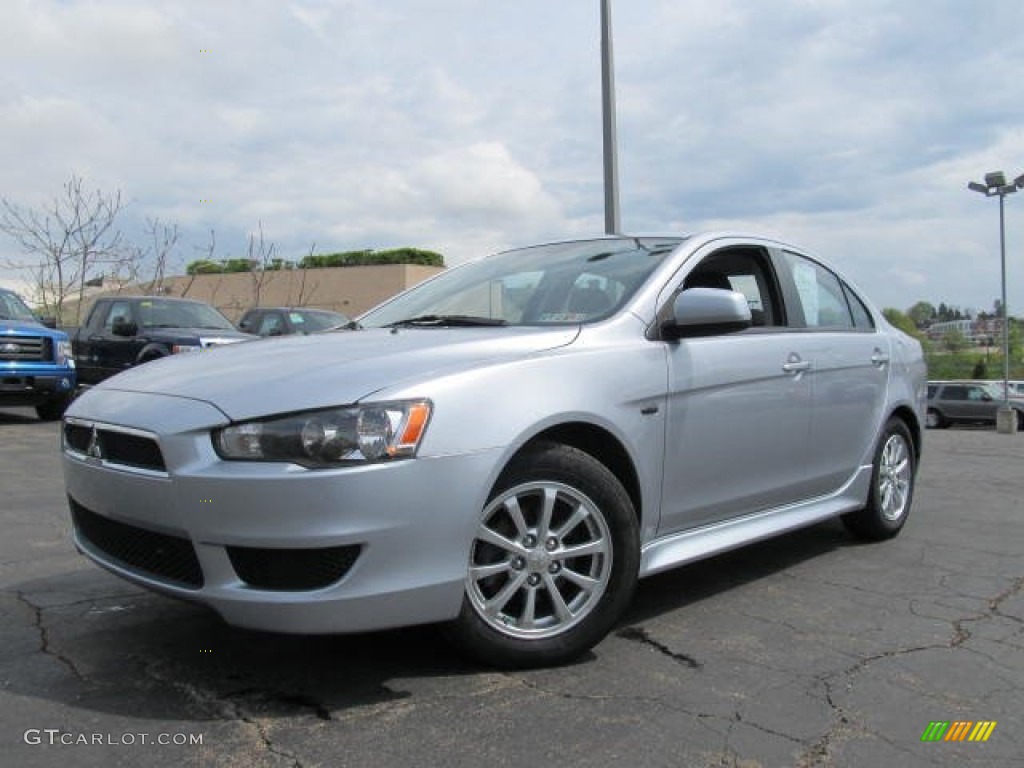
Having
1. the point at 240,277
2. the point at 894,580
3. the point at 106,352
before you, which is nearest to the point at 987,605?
the point at 894,580

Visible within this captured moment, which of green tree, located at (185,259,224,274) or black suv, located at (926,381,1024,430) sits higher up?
green tree, located at (185,259,224,274)

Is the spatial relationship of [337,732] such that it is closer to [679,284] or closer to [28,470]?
[679,284]

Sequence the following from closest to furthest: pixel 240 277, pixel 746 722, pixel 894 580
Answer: pixel 746 722 → pixel 894 580 → pixel 240 277

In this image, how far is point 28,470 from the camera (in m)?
7.48

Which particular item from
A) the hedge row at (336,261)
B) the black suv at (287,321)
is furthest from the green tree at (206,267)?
the black suv at (287,321)

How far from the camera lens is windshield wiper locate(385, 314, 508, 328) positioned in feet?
12.0

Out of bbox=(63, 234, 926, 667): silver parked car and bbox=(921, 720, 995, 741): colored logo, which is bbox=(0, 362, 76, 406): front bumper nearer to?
bbox=(63, 234, 926, 667): silver parked car

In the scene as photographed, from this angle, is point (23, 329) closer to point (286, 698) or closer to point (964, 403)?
point (286, 698)

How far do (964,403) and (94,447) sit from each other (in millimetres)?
35246

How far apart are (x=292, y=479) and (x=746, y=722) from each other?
1.50 m

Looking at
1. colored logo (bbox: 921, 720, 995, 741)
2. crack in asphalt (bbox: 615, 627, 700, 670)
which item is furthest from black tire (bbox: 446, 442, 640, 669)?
colored logo (bbox: 921, 720, 995, 741)

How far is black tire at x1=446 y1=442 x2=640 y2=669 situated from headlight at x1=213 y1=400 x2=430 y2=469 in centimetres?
40

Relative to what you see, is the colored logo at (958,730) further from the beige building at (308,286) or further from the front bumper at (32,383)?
the beige building at (308,286)

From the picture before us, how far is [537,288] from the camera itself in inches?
155
